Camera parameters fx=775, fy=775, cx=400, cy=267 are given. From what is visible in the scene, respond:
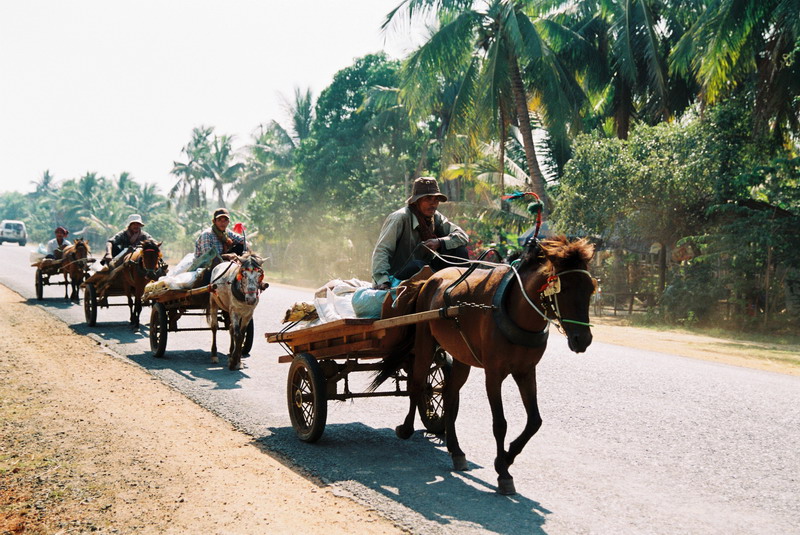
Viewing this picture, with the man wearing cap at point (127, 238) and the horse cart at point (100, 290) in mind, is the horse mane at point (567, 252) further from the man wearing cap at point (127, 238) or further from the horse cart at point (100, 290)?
the man wearing cap at point (127, 238)

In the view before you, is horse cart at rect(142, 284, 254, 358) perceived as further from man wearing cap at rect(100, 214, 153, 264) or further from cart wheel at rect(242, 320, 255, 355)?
man wearing cap at rect(100, 214, 153, 264)

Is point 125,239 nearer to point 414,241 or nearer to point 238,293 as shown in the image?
point 238,293

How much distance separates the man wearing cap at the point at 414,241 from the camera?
7.03 meters

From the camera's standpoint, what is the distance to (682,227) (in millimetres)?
21719

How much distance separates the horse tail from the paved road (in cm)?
63

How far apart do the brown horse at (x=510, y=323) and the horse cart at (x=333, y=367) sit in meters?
0.47

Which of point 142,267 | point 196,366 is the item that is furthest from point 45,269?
point 196,366

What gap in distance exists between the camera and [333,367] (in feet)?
23.1

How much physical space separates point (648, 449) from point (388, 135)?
31128mm

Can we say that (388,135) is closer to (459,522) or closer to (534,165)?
(534,165)

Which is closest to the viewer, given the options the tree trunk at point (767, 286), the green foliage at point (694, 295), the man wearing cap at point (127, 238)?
the man wearing cap at point (127, 238)

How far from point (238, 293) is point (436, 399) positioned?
4277mm

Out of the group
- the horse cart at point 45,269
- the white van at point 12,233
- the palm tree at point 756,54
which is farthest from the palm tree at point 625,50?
the white van at point 12,233

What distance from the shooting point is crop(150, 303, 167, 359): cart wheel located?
459 inches
